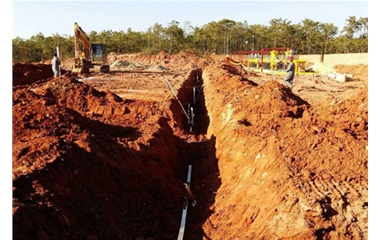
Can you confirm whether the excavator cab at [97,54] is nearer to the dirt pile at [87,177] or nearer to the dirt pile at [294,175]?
the dirt pile at [87,177]

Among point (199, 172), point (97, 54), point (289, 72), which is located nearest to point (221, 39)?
point (97, 54)

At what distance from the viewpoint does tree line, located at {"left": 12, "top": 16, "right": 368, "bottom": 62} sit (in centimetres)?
5397

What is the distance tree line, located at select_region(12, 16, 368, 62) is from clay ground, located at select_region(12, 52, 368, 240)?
1799 inches

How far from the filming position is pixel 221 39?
60.9 metres

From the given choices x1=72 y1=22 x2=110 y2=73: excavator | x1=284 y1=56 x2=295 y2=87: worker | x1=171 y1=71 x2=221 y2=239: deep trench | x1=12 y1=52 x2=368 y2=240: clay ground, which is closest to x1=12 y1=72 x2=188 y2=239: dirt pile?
x1=12 y1=52 x2=368 y2=240: clay ground

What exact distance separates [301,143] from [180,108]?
823cm

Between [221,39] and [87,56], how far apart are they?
3664cm

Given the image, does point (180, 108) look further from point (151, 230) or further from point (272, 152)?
point (151, 230)

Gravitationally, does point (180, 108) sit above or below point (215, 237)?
above

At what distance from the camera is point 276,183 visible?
20.0 ft

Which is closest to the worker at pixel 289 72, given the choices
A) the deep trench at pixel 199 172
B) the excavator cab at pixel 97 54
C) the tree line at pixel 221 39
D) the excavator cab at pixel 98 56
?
the deep trench at pixel 199 172

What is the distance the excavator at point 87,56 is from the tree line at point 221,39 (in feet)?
77.9

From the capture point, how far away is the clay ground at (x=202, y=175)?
5.09 meters
